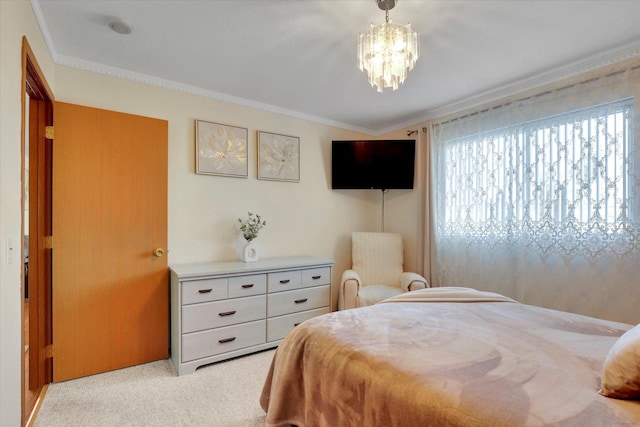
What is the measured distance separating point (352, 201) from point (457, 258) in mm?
1550

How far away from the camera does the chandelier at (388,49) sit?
1.69 m

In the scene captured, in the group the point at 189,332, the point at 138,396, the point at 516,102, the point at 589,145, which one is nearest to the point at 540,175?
the point at 589,145

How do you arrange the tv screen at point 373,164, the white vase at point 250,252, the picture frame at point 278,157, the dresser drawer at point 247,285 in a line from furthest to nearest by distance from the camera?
the tv screen at point 373,164, the picture frame at point 278,157, the white vase at point 250,252, the dresser drawer at point 247,285

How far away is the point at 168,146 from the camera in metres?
2.84

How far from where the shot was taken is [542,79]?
2652 mm

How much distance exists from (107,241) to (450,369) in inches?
104

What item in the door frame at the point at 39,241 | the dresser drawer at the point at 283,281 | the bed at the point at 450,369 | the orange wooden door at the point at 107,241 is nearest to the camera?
the bed at the point at 450,369

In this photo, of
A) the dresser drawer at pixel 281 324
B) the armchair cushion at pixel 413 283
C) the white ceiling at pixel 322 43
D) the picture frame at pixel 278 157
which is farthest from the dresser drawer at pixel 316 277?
the white ceiling at pixel 322 43

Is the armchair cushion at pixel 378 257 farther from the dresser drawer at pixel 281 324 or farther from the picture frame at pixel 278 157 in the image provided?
the picture frame at pixel 278 157


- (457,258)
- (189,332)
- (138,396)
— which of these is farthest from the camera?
(457,258)

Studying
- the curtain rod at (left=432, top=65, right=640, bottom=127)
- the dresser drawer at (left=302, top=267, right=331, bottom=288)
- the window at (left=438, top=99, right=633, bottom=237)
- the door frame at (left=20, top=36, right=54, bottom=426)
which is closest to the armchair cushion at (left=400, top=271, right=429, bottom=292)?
the window at (left=438, top=99, right=633, bottom=237)

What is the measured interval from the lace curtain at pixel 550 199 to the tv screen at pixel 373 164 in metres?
0.45

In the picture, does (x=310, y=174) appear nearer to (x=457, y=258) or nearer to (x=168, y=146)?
(x=168, y=146)

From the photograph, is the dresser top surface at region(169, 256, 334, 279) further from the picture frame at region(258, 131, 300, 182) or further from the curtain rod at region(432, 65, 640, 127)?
the curtain rod at region(432, 65, 640, 127)
